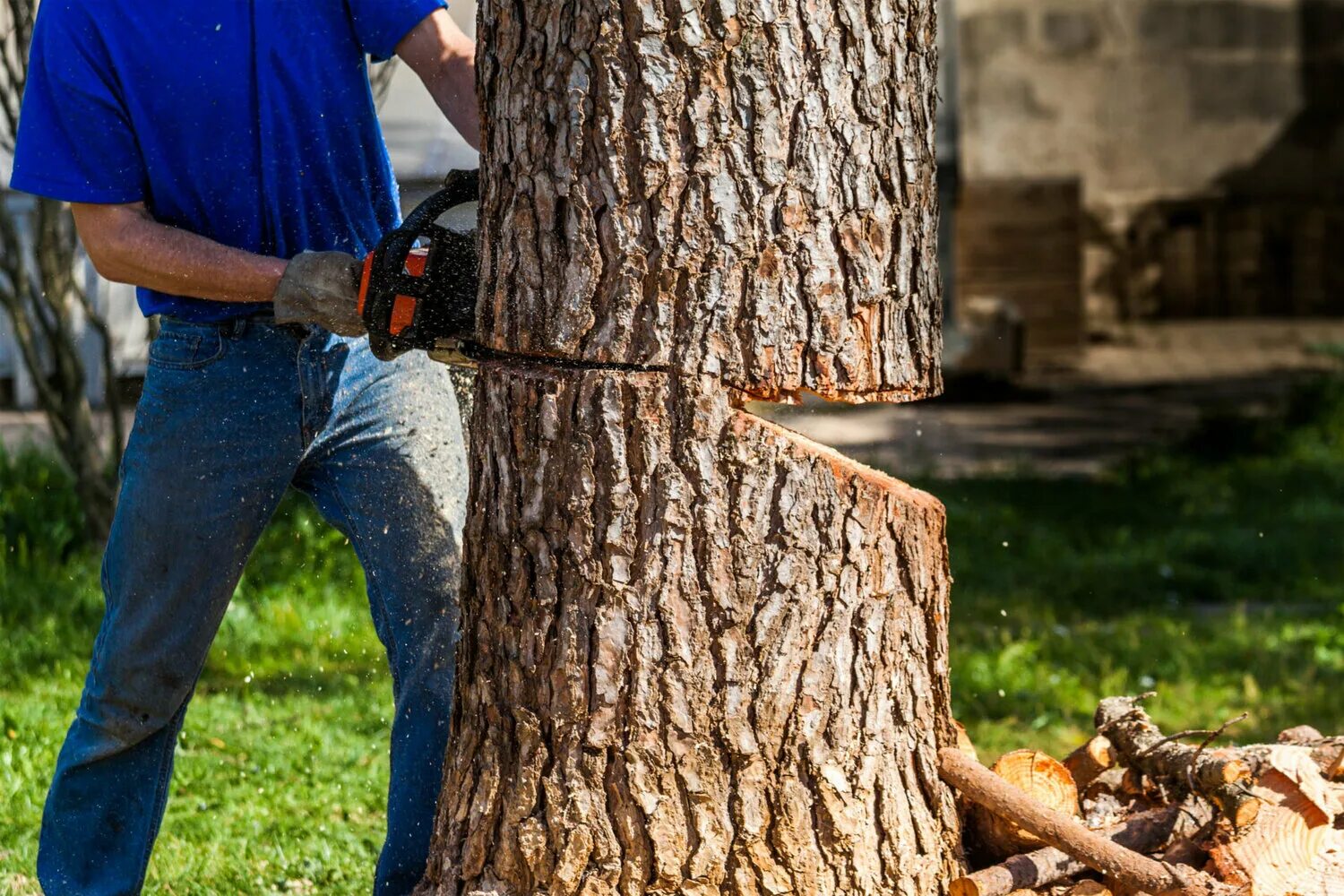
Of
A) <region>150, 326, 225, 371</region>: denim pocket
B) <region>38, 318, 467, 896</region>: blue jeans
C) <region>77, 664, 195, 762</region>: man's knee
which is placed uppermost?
<region>150, 326, 225, 371</region>: denim pocket

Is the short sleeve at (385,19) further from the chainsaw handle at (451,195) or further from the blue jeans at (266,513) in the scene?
the blue jeans at (266,513)

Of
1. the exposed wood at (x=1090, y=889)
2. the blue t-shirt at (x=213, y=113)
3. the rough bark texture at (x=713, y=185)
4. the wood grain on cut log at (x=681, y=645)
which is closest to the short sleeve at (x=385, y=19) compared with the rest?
the blue t-shirt at (x=213, y=113)

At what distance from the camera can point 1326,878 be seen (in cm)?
252

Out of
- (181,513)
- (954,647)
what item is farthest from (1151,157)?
(181,513)

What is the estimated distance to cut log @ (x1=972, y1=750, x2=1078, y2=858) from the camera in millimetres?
2602

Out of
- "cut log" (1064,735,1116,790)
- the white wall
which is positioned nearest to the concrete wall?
the white wall

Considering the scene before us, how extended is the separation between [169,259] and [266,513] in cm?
49

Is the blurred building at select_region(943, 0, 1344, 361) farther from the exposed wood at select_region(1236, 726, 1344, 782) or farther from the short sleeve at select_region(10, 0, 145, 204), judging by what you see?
the short sleeve at select_region(10, 0, 145, 204)

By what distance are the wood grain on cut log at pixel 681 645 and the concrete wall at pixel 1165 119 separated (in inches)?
381

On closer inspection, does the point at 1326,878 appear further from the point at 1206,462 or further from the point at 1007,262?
the point at 1007,262

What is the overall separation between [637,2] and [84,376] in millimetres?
4168

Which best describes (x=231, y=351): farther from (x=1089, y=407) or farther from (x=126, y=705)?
(x=1089, y=407)

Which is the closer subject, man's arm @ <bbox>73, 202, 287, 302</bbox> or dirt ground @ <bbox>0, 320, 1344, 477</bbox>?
man's arm @ <bbox>73, 202, 287, 302</bbox>

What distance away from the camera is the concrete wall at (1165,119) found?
11742 millimetres
